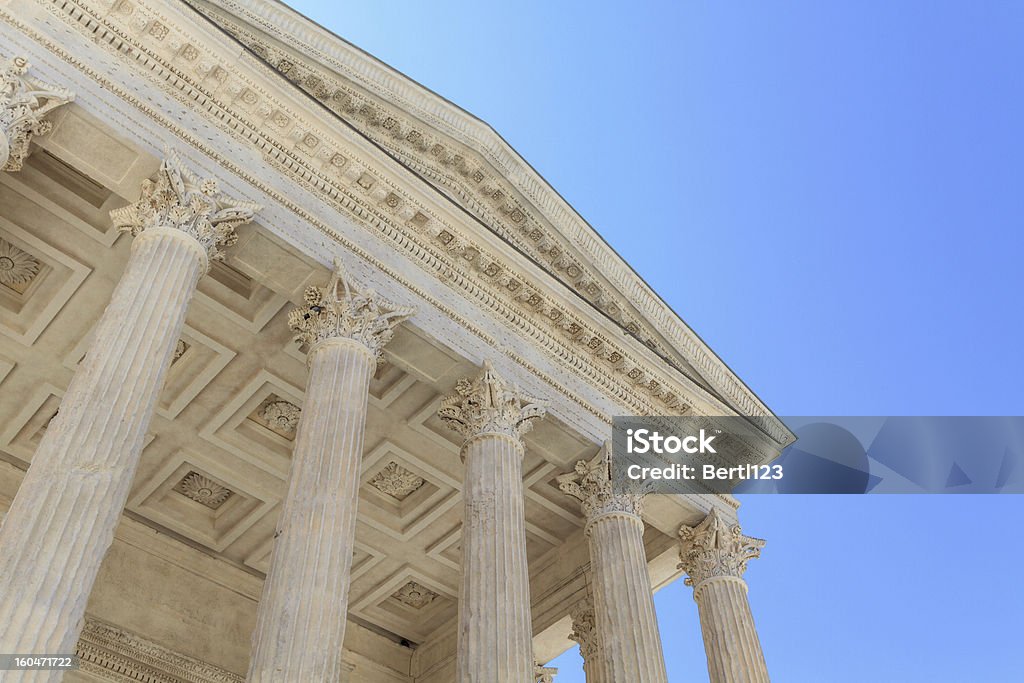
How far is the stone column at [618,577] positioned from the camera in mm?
11688

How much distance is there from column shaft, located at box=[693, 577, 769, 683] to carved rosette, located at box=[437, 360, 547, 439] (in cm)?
424

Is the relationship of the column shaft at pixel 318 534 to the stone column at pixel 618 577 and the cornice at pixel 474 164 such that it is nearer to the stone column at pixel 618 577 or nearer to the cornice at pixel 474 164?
the stone column at pixel 618 577

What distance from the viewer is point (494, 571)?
34.6 ft

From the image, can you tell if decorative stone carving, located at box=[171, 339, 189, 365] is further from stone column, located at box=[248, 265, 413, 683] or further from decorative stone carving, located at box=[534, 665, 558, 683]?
decorative stone carving, located at box=[534, 665, 558, 683]

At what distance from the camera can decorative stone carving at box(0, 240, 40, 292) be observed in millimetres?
12383

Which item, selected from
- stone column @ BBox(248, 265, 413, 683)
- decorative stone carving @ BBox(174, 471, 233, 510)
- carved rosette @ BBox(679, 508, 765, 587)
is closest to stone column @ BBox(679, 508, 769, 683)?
carved rosette @ BBox(679, 508, 765, 587)

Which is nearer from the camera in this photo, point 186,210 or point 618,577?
point 186,210

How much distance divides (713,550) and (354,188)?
7.93 metres

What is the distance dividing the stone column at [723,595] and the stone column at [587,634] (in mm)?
1709

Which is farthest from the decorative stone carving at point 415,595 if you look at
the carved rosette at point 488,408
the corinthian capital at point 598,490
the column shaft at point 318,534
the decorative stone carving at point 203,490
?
the column shaft at point 318,534

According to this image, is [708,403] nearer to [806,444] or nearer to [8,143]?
[806,444]

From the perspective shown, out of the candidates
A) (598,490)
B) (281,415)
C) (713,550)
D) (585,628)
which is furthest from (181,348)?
(713,550)

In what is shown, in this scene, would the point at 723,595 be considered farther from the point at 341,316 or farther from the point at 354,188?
→ the point at 354,188

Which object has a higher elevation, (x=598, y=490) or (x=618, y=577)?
(x=598, y=490)
